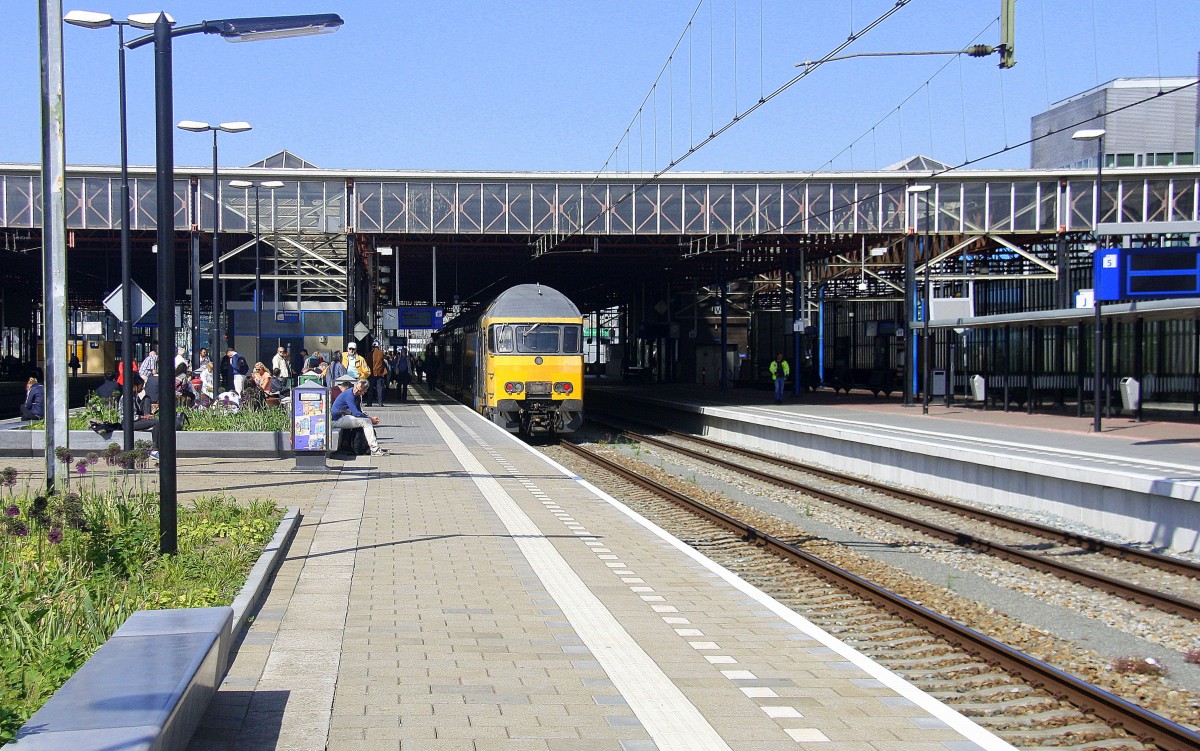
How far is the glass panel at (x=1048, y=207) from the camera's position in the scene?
41531 mm

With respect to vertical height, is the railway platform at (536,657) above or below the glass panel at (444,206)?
below

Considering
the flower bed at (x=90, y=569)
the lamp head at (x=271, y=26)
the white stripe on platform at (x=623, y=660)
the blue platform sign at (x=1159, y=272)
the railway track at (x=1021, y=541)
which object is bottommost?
the railway track at (x=1021, y=541)

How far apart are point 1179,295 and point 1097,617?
16.0 m

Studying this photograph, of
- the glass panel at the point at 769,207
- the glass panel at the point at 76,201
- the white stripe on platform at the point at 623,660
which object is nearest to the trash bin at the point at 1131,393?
the glass panel at the point at 769,207

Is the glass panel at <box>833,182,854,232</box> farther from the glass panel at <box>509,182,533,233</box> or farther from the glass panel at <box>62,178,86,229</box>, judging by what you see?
the glass panel at <box>62,178,86,229</box>

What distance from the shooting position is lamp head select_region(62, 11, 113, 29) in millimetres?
17875

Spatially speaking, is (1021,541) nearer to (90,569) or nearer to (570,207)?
(90,569)

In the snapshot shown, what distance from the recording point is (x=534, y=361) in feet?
97.3

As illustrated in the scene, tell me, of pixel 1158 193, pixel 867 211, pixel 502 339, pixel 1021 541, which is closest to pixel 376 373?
pixel 502 339

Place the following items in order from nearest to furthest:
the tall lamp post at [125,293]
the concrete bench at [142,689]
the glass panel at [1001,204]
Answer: the concrete bench at [142,689], the tall lamp post at [125,293], the glass panel at [1001,204]

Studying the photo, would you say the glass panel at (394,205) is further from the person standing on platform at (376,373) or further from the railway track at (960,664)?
the railway track at (960,664)

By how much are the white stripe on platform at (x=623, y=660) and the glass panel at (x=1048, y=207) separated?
33.8 m

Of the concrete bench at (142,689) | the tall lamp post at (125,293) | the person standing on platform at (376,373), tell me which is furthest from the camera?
the person standing on platform at (376,373)

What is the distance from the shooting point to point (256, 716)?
5930mm
